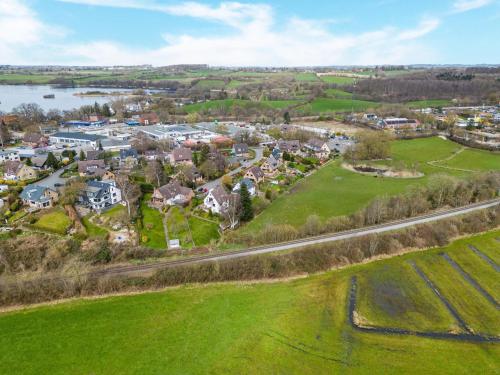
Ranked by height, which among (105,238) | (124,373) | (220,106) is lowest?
(124,373)

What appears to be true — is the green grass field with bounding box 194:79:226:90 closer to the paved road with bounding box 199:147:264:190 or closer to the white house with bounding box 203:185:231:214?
the paved road with bounding box 199:147:264:190

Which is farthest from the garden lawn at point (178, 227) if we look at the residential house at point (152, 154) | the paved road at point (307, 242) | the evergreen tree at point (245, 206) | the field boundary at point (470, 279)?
the field boundary at point (470, 279)

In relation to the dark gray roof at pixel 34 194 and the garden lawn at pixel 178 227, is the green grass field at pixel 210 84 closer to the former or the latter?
the dark gray roof at pixel 34 194

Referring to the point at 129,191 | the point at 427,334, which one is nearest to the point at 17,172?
the point at 129,191

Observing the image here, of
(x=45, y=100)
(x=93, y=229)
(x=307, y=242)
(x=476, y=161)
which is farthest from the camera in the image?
(x=45, y=100)

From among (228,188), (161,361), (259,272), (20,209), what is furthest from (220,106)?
(161,361)

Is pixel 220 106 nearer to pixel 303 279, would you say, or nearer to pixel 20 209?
pixel 20 209

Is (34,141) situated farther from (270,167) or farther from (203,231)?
(203,231)
